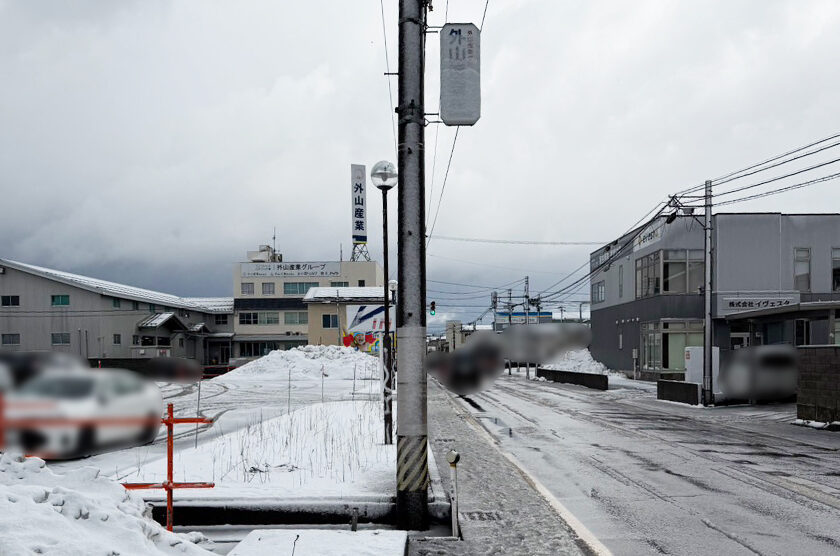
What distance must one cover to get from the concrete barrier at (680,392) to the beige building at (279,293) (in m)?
49.2

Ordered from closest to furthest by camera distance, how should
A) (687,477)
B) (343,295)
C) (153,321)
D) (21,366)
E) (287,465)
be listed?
(21,366) → (287,465) → (687,477) → (153,321) → (343,295)

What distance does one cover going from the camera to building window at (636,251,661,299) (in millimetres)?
42062

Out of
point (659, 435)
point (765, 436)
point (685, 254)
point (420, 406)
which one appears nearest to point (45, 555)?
point (420, 406)

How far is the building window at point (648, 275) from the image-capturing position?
138ft

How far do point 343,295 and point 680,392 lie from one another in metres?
45.0

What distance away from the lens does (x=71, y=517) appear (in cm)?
527

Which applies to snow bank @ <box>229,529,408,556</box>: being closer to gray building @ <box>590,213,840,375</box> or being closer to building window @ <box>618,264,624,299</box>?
gray building @ <box>590,213,840,375</box>

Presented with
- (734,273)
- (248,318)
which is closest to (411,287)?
(734,273)

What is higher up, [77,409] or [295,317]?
[77,409]

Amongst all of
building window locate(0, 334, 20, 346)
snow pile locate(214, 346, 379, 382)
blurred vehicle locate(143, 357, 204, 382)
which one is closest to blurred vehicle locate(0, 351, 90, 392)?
blurred vehicle locate(143, 357, 204, 382)

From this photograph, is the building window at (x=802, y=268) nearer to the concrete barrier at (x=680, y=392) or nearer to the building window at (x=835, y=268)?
the building window at (x=835, y=268)

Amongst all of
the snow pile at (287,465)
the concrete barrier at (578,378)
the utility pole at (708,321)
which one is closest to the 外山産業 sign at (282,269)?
the concrete barrier at (578,378)

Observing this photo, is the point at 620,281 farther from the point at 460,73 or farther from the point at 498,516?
the point at 460,73

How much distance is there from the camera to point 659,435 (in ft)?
52.6
